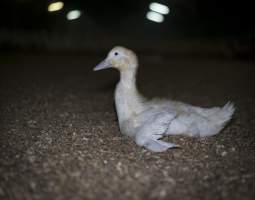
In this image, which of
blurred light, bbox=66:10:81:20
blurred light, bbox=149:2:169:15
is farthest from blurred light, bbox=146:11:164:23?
blurred light, bbox=66:10:81:20

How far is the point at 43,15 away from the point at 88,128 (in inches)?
389

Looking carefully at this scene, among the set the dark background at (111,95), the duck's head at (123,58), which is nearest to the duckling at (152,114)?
the duck's head at (123,58)

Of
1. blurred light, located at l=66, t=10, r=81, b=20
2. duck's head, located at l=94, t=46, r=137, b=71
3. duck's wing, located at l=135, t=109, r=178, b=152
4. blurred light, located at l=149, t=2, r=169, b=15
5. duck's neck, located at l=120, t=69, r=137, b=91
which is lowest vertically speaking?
duck's wing, located at l=135, t=109, r=178, b=152

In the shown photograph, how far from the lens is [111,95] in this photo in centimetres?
823

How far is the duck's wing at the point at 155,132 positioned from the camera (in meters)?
4.62

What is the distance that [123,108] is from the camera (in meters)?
5.21

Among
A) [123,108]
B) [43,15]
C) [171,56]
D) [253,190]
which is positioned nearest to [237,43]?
[171,56]

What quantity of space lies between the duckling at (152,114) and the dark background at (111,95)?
16 cm

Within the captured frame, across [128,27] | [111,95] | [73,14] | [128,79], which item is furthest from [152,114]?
[128,27]

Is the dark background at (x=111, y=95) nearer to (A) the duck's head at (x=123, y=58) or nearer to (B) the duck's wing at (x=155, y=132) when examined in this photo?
(B) the duck's wing at (x=155, y=132)

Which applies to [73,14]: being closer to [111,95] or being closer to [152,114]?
[111,95]

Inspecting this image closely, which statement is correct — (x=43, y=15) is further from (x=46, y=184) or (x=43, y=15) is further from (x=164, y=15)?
(x=46, y=184)

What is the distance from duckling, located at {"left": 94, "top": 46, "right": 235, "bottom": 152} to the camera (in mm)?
4860

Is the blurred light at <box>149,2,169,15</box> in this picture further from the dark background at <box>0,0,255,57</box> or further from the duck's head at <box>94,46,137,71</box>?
the duck's head at <box>94,46,137,71</box>
